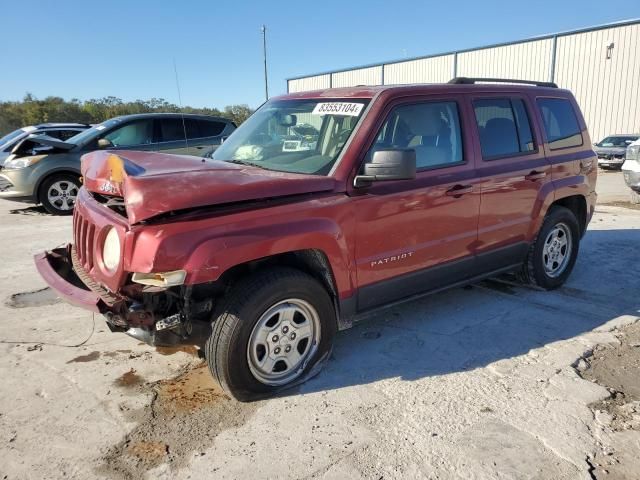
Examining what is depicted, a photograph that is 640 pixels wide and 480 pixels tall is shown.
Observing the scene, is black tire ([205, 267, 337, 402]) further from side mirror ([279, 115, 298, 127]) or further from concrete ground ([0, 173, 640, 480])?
side mirror ([279, 115, 298, 127])

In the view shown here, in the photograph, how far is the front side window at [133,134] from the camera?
9.53m

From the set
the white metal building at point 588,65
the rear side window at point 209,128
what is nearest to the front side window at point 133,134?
the rear side window at point 209,128

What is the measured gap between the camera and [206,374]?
3.40 m

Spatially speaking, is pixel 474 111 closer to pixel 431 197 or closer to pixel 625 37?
pixel 431 197

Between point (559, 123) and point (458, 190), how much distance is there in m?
1.87

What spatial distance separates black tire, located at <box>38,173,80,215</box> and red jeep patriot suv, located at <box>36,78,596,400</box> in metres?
6.37

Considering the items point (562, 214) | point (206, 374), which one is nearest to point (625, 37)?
point (562, 214)

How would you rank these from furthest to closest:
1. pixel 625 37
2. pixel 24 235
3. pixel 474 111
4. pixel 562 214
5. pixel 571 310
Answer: pixel 625 37 < pixel 24 235 < pixel 562 214 < pixel 571 310 < pixel 474 111

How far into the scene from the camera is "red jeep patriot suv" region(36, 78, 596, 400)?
2744 mm

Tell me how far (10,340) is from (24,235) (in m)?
4.32

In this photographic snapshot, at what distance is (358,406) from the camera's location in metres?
3.04

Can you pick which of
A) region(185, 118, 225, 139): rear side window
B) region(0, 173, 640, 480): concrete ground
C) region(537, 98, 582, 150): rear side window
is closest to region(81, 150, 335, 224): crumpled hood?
region(0, 173, 640, 480): concrete ground

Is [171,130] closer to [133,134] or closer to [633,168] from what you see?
[133,134]

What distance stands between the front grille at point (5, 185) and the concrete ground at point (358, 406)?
5.57 meters
